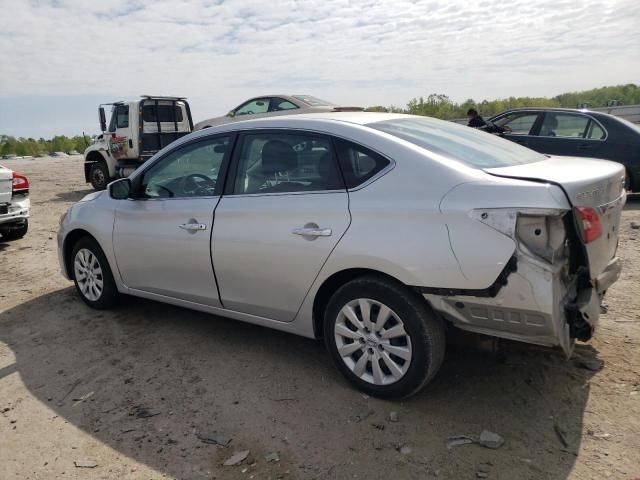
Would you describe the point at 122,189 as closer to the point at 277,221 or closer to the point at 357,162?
the point at 277,221

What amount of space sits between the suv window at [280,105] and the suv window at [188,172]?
31.0ft

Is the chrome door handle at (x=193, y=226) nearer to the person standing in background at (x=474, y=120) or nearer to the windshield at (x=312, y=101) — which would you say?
the person standing in background at (x=474, y=120)

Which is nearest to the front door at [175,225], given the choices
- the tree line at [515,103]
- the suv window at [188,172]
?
the suv window at [188,172]

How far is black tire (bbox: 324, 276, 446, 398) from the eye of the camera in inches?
114

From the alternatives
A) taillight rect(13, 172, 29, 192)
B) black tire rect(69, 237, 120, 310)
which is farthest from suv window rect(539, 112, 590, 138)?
taillight rect(13, 172, 29, 192)

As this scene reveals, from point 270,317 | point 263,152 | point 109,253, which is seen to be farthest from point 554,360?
point 109,253

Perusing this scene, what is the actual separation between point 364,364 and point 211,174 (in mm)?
1809

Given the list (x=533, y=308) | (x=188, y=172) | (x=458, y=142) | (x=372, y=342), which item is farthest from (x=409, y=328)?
(x=188, y=172)

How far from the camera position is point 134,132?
13109 mm

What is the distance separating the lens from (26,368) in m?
3.84

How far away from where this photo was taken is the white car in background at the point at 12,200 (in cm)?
728

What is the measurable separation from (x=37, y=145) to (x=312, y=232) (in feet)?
157

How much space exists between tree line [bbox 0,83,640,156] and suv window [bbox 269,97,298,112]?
1742 cm

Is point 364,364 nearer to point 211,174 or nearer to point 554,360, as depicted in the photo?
point 554,360
